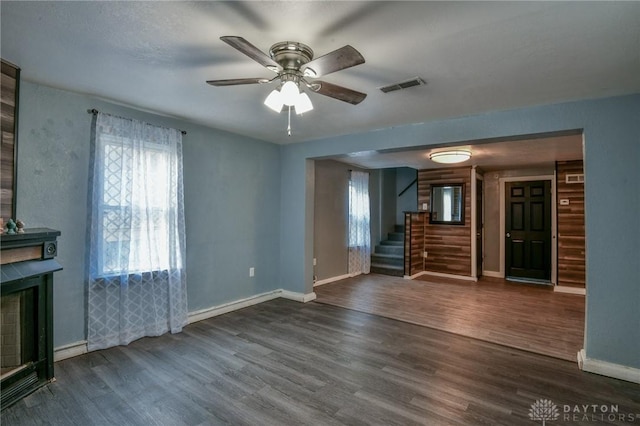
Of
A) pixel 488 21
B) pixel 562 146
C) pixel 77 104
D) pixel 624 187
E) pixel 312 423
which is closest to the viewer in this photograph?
pixel 488 21

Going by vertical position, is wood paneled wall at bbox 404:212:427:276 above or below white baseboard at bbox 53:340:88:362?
above

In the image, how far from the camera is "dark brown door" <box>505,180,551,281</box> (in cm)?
625

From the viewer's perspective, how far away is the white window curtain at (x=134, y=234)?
115 inches

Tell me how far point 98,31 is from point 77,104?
1.40m

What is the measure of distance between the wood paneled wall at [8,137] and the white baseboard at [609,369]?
16.3 feet

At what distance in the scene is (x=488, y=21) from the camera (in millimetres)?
1666

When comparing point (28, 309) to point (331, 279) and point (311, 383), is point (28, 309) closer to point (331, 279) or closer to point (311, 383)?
point (311, 383)

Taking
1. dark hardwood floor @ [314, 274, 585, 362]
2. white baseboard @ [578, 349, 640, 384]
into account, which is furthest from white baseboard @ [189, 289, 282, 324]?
white baseboard @ [578, 349, 640, 384]

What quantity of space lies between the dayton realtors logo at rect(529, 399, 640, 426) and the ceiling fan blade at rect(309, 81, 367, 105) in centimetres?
247

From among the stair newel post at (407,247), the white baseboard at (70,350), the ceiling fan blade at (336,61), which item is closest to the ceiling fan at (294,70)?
the ceiling fan blade at (336,61)

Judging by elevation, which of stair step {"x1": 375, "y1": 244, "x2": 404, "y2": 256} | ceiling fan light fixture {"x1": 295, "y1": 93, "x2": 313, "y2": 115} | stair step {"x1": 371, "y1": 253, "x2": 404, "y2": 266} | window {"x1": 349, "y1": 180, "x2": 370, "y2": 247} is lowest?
stair step {"x1": 371, "y1": 253, "x2": 404, "y2": 266}

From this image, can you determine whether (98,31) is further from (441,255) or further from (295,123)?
(441,255)

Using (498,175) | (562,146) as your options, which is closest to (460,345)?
(562,146)

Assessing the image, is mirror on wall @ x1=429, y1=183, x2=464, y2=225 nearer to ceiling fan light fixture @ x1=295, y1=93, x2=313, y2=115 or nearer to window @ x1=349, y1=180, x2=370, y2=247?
window @ x1=349, y1=180, x2=370, y2=247
